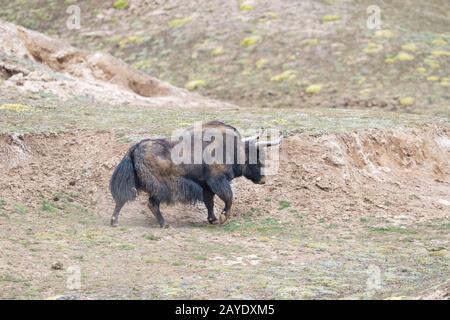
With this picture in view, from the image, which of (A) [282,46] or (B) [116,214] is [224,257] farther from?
(A) [282,46]

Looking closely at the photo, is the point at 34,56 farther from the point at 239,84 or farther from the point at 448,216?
the point at 448,216

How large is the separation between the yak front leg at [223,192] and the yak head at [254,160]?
83 centimetres

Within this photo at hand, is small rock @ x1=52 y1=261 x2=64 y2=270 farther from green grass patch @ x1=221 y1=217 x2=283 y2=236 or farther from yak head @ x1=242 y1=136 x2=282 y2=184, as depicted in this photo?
yak head @ x1=242 y1=136 x2=282 y2=184

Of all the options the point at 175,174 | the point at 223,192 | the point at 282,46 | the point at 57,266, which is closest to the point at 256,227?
the point at 223,192

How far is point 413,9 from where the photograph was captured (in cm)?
4153

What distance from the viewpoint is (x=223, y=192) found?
18984 mm

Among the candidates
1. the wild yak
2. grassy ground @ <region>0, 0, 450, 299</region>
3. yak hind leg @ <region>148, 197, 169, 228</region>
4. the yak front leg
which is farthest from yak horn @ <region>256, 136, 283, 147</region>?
yak hind leg @ <region>148, 197, 169, 228</region>

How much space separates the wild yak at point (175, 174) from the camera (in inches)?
722

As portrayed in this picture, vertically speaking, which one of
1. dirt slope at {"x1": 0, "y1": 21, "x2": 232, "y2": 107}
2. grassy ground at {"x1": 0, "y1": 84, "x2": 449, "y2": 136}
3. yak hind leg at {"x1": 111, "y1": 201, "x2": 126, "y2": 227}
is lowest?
yak hind leg at {"x1": 111, "y1": 201, "x2": 126, "y2": 227}

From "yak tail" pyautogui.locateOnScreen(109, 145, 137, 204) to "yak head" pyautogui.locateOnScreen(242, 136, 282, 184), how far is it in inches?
97.6

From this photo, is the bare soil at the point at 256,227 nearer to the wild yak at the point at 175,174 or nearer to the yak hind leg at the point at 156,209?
the yak hind leg at the point at 156,209

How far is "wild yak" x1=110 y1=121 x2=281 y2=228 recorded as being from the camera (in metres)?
18.3

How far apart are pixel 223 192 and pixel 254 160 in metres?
1.19
